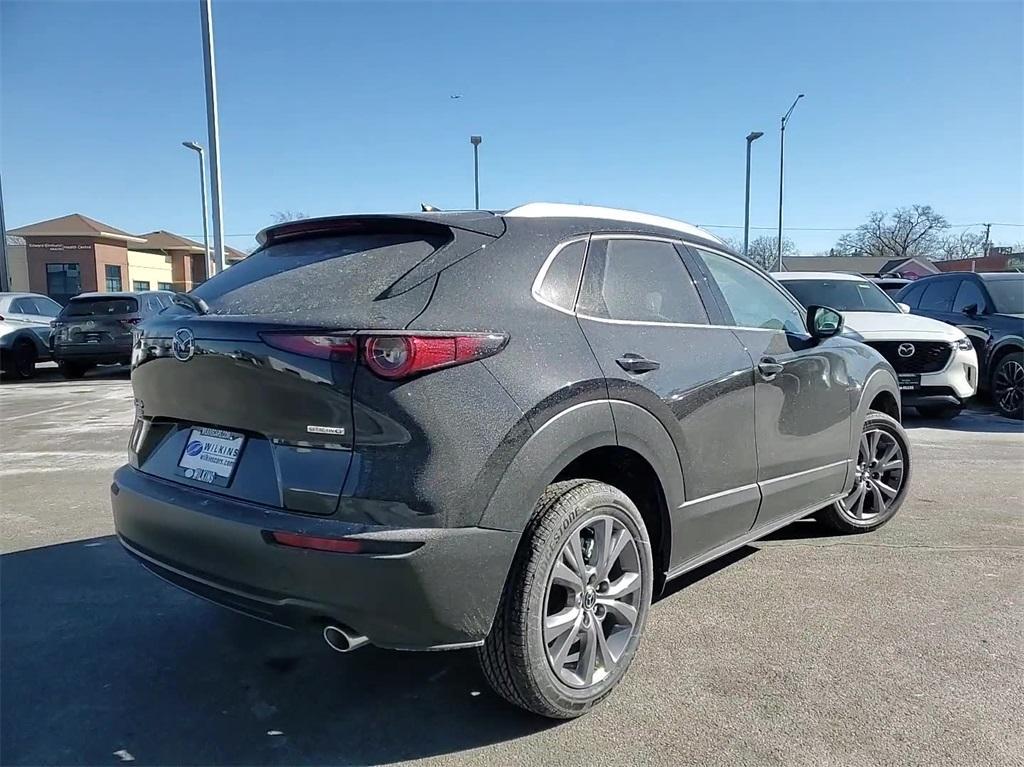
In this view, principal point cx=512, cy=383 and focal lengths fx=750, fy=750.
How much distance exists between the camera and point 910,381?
27.4ft

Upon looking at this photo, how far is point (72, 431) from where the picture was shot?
8648mm

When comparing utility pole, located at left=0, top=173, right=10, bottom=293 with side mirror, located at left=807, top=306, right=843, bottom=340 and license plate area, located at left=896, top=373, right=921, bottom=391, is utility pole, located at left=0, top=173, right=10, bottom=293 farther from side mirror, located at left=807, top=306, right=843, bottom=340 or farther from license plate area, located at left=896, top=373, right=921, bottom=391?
side mirror, located at left=807, top=306, right=843, bottom=340

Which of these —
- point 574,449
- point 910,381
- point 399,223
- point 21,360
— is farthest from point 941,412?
point 21,360

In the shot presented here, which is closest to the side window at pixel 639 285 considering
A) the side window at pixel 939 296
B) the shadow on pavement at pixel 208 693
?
the shadow on pavement at pixel 208 693

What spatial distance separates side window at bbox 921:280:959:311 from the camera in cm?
1109

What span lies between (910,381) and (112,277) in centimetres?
4421

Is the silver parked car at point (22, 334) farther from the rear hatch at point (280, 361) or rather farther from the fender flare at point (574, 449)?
the fender flare at point (574, 449)

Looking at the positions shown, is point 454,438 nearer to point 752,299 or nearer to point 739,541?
point 739,541

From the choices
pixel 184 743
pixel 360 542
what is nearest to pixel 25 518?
pixel 184 743

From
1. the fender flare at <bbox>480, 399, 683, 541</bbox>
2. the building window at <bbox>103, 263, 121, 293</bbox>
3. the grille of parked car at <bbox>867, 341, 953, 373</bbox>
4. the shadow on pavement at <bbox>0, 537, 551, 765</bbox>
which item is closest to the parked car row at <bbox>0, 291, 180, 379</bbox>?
the shadow on pavement at <bbox>0, 537, 551, 765</bbox>

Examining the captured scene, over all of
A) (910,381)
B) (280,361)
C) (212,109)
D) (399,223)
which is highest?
(212,109)

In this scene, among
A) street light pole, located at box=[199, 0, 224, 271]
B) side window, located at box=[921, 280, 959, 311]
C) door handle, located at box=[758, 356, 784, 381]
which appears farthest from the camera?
street light pole, located at box=[199, 0, 224, 271]

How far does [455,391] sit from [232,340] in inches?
31.3

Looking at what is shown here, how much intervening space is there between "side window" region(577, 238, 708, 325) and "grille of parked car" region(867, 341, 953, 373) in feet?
19.0
